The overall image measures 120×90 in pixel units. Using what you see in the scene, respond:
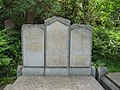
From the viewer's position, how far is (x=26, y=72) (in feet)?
17.9

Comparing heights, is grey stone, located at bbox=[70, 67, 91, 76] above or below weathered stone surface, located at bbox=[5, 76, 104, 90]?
above

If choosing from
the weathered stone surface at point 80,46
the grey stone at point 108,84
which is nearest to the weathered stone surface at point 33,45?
the weathered stone surface at point 80,46

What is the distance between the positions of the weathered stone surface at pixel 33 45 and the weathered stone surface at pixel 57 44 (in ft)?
0.48

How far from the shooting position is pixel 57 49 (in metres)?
5.49

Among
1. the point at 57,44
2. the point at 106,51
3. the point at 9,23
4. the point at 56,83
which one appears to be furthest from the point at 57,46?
the point at 9,23

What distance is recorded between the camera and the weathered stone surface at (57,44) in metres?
5.42

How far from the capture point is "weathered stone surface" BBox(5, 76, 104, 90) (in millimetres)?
4449

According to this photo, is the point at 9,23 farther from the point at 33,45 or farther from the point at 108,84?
the point at 108,84

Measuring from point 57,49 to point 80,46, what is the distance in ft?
1.79

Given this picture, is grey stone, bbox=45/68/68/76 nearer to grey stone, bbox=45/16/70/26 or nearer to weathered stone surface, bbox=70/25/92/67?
weathered stone surface, bbox=70/25/92/67

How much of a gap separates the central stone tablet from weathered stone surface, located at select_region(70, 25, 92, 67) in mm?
142

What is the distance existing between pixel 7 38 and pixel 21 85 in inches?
103

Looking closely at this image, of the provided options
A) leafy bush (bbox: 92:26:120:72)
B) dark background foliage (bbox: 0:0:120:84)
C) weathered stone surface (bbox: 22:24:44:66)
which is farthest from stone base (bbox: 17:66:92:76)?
leafy bush (bbox: 92:26:120:72)

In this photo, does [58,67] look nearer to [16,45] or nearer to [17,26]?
[16,45]
